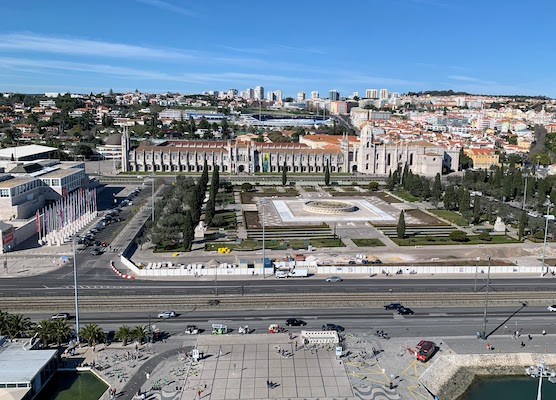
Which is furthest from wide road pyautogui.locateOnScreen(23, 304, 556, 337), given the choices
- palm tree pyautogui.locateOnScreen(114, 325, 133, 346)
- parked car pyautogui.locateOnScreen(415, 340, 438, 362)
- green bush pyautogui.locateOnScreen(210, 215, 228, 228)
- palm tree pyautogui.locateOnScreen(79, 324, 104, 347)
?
green bush pyautogui.locateOnScreen(210, 215, 228, 228)

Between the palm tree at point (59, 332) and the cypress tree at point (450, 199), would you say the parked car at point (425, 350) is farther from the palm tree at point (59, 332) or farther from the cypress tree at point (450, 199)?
the cypress tree at point (450, 199)

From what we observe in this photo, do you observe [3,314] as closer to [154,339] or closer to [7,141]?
[154,339]

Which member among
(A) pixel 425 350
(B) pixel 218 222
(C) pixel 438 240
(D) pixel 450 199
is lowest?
(A) pixel 425 350

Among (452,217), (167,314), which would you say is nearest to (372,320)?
(167,314)

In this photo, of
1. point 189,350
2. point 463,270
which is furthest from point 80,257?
point 463,270

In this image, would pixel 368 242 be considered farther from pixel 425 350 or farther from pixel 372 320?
pixel 425 350

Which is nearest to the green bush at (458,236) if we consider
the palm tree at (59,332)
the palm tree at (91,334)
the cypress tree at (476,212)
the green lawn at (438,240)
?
the green lawn at (438,240)
